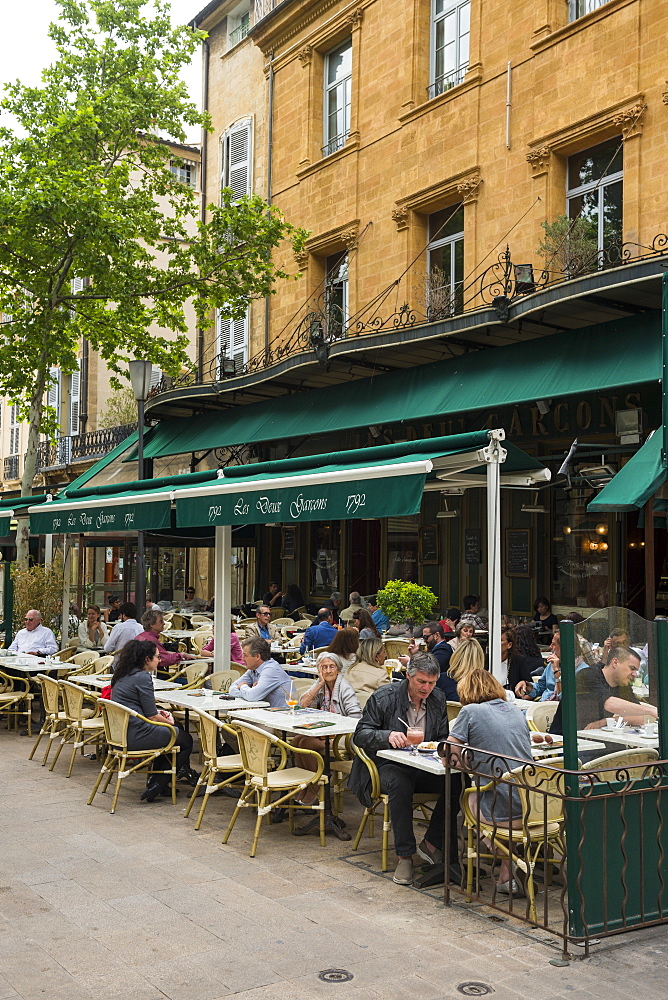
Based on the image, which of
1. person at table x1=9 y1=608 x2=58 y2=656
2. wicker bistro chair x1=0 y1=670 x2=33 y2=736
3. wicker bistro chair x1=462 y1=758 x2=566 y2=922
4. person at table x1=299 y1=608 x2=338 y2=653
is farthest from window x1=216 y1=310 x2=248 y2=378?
wicker bistro chair x1=462 y1=758 x2=566 y2=922

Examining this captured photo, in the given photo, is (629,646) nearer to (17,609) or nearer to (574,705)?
(574,705)

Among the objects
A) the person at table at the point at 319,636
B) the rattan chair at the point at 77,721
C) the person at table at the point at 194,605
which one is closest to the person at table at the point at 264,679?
the rattan chair at the point at 77,721

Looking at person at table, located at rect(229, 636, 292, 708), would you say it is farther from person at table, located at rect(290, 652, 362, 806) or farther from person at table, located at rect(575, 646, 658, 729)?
person at table, located at rect(575, 646, 658, 729)

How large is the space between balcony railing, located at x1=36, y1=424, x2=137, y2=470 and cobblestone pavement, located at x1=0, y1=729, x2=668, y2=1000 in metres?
22.3

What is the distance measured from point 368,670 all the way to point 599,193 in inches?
340

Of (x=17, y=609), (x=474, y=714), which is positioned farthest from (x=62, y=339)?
(x=474, y=714)

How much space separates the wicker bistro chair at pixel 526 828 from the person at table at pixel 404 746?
254 mm

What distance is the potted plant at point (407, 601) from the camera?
14.0 metres

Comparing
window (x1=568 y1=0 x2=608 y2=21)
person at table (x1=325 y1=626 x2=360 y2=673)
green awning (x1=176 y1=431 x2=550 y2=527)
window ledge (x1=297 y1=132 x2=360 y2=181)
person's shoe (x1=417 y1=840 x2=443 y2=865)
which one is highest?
window (x1=568 y1=0 x2=608 y2=21)

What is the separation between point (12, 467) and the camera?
40.0m

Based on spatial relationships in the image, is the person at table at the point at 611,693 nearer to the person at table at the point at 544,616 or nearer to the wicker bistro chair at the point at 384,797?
the wicker bistro chair at the point at 384,797

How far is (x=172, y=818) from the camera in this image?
7953 millimetres

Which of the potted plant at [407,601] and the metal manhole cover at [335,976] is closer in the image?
the metal manhole cover at [335,976]

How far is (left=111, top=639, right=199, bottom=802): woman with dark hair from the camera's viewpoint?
8422mm
